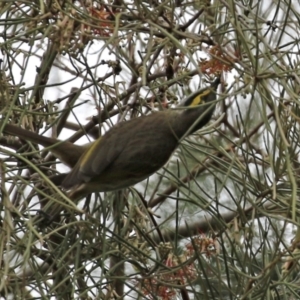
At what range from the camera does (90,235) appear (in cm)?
202

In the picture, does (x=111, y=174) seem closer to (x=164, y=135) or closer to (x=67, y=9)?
(x=164, y=135)

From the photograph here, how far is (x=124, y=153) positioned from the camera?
2623 mm

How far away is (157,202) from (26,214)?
90 centimetres

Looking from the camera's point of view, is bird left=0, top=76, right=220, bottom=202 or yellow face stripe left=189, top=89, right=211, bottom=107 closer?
yellow face stripe left=189, top=89, right=211, bottom=107

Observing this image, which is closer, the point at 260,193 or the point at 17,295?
the point at 17,295

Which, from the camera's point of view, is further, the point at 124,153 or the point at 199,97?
the point at 124,153

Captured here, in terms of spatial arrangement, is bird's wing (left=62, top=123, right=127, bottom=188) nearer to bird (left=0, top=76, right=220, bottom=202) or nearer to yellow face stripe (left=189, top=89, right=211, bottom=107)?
bird (left=0, top=76, right=220, bottom=202)

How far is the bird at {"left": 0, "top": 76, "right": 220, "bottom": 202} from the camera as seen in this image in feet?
7.90

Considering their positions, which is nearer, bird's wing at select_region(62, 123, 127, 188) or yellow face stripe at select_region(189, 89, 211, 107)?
yellow face stripe at select_region(189, 89, 211, 107)

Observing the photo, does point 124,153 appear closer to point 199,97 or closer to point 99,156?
point 99,156

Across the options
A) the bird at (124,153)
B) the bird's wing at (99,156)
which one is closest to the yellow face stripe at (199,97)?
the bird at (124,153)

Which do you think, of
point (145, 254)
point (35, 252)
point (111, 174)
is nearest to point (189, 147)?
point (111, 174)

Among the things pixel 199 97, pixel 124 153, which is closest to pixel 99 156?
pixel 124 153

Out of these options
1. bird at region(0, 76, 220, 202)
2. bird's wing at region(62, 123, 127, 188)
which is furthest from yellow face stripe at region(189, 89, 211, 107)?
bird's wing at region(62, 123, 127, 188)
